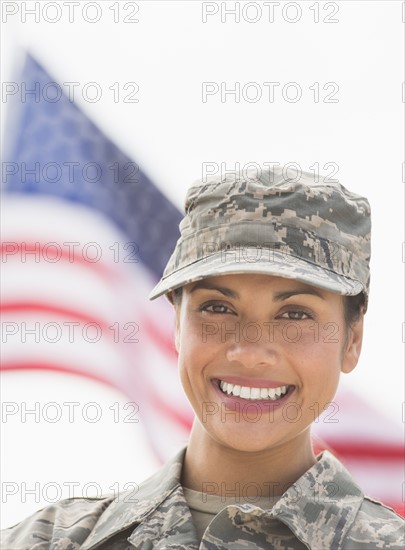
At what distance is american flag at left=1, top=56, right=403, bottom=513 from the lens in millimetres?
3268

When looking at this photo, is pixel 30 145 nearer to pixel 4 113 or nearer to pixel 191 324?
pixel 4 113

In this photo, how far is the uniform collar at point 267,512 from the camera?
1.80 meters

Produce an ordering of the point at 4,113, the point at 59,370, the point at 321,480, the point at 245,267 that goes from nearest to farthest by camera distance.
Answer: the point at 245,267 < the point at 321,480 < the point at 59,370 < the point at 4,113

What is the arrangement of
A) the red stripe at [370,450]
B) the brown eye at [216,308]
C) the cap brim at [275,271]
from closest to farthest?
the cap brim at [275,271], the brown eye at [216,308], the red stripe at [370,450]

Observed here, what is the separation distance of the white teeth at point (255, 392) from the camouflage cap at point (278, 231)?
0.75 feet

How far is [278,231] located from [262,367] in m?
0.27

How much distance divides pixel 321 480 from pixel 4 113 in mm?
2186

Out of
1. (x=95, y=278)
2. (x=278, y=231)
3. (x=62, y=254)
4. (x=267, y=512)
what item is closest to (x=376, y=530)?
(x=267, y=512)

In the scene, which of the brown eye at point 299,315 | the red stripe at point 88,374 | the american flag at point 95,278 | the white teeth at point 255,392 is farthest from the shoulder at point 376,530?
the red stripe at point 88,374

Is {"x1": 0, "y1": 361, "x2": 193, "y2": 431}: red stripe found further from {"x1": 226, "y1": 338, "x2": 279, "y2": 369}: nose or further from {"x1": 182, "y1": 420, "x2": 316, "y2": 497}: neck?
{"x1": 226, "y1": 338, "x2": 279, "y2": 369}: nose

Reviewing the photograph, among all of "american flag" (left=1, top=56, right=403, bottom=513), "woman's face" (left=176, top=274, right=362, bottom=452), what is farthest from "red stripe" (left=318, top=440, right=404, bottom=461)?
"woman's face" (left=176, top=274, right=362, bottom=452)

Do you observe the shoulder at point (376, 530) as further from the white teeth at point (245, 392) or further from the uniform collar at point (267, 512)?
the white teeth at point (245, 392)

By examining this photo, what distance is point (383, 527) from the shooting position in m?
1.84

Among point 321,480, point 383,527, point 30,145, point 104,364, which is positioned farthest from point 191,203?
point 30,145
